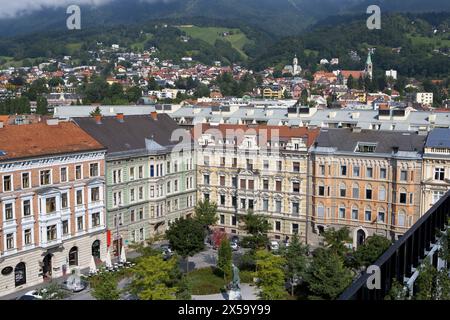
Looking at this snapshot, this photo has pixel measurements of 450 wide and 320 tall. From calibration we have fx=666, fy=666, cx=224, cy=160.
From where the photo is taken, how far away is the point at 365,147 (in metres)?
54.1

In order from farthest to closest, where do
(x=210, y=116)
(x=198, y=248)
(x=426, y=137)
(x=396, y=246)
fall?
(x=210, y=116)
(x=426, y=137)
(x=198, y=248)
(x=396, y=246)

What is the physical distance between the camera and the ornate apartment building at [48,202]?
4366cm

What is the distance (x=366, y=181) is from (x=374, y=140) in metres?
3.40

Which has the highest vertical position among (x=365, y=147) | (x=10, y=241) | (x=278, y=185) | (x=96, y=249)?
(x=365, y=147)

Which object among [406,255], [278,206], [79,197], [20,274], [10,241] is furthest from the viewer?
[278,206]

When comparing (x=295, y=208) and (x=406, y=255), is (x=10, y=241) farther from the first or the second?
(x=406, y=255)

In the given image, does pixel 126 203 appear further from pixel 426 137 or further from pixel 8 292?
pixel 426 137

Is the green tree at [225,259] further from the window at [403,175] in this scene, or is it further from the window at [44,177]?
the window at [403,175]

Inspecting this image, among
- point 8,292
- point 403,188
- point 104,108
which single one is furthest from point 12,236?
point 104,108

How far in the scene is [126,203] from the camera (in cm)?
5422

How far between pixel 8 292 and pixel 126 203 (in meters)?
13.1

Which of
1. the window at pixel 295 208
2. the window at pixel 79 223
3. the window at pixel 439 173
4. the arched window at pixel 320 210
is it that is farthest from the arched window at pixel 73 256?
the window at pixel 439 173

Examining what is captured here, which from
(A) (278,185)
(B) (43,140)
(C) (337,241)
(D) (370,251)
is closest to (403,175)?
(C) (337,241)

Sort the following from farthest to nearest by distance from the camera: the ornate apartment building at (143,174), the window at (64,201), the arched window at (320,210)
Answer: the arched window at (320,210) < the ornate apartment building at (143,174) < the window at (64,201)
